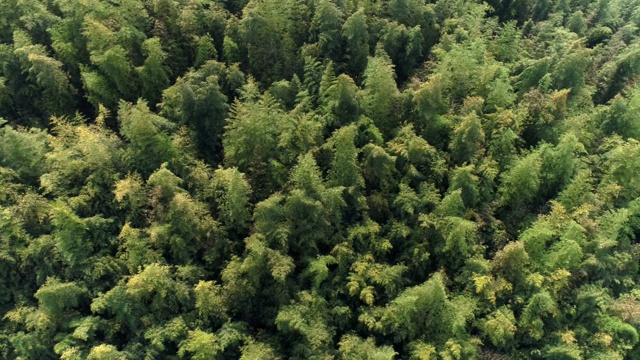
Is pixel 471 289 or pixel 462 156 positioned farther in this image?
pixel 462 156

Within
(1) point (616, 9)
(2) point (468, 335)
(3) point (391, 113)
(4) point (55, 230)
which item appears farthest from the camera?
(1) point (616, 9)

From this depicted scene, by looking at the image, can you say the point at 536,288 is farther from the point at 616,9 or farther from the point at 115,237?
the point at 616,9

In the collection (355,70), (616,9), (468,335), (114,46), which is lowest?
(468,335)

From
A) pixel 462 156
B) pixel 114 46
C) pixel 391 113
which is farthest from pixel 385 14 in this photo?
pixel 114 46

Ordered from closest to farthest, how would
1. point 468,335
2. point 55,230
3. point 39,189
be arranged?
1. point 468,335
2. point 55,230
3. point 39,189

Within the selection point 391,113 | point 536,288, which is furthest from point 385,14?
point 536,288

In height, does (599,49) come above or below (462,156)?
above
